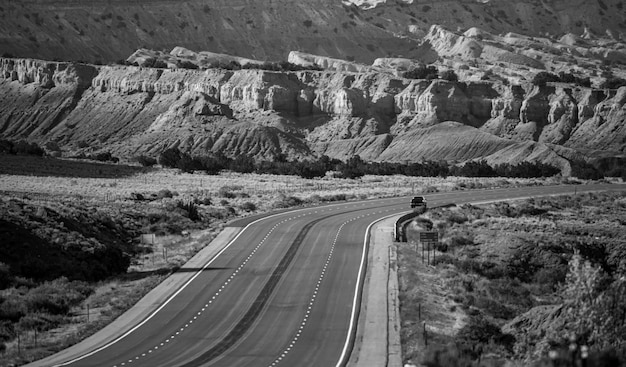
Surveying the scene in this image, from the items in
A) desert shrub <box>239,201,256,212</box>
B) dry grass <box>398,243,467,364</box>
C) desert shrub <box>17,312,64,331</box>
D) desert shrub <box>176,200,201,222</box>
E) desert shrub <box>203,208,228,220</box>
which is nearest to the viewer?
dry grass <box>398,243,467,364</box>

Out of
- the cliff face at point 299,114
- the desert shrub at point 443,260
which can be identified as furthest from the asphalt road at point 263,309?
the cliff face at point 299,114

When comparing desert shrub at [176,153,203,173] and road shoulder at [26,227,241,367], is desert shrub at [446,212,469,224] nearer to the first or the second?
road shoulder at [26,227,241,367]

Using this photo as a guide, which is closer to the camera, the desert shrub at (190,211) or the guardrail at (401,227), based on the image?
the guardrail at (401,227)

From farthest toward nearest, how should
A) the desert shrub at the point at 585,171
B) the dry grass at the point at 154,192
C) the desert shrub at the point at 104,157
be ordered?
the desert shrub at the point at 104,157
the desert shrub at the point at 585,171
the dry grass at the point at 154,192

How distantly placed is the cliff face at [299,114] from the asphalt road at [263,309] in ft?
264

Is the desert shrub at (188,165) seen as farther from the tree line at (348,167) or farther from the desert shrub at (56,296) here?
the desert shrub at (56,296)

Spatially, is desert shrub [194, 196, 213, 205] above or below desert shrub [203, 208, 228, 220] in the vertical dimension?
above

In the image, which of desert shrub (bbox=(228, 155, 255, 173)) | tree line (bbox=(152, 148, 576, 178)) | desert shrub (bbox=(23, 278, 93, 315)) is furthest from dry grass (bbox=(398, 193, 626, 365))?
desert shrub (bbox=(228, 155, 255, 173))

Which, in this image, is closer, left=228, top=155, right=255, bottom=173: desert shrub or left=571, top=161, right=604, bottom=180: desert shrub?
left=571, top=161, right=604, bottom=180: desert shrub

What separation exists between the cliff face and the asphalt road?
8044 cm

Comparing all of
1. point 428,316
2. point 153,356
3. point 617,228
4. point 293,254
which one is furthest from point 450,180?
point 153,356

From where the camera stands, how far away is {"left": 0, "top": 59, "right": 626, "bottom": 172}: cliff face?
151 meters

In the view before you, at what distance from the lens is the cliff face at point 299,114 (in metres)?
151

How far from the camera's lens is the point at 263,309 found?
47.2m
